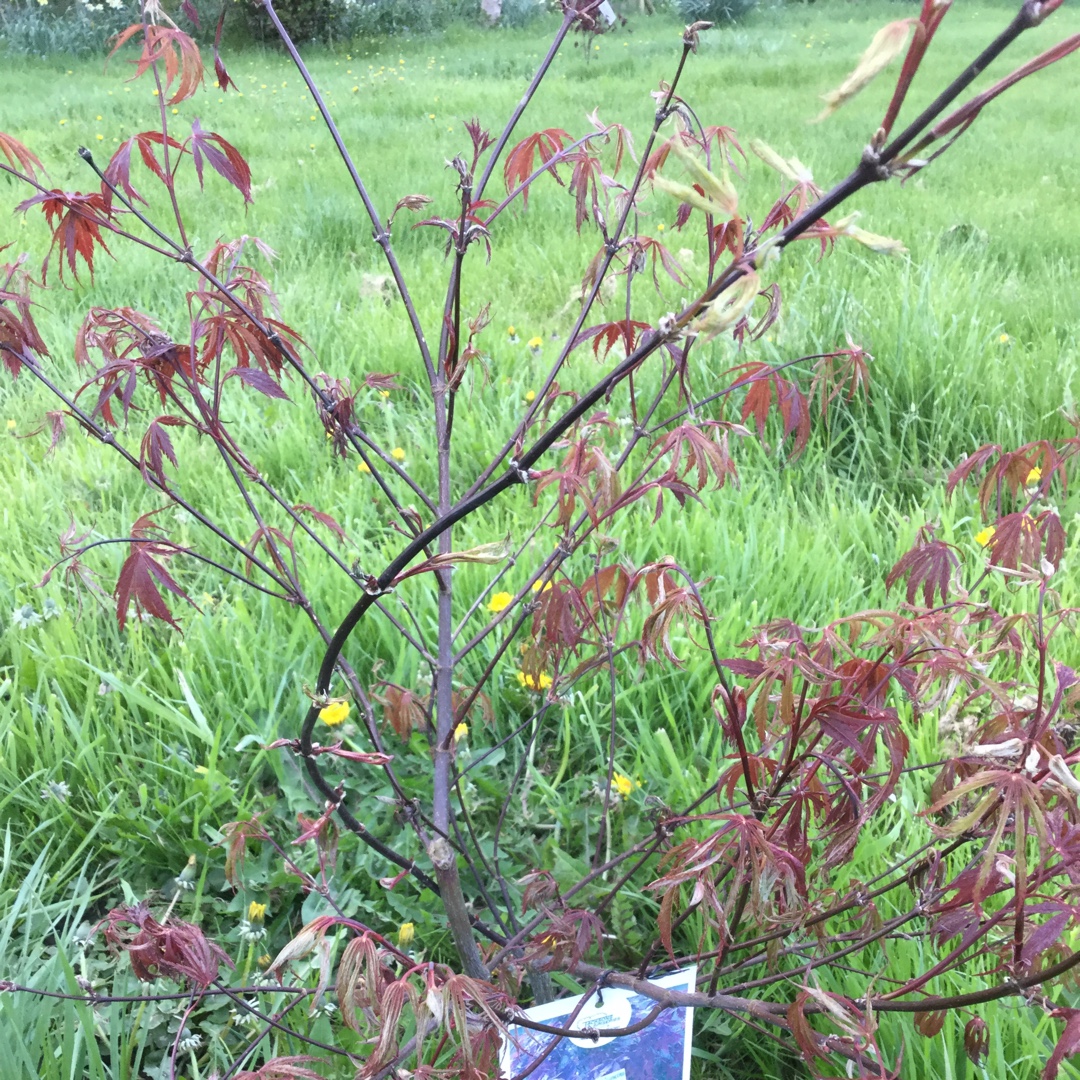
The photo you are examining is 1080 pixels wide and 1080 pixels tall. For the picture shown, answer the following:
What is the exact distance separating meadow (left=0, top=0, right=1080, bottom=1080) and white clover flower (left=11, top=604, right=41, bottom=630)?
0.07 ft

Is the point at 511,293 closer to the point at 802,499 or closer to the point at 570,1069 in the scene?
the point at 802,499

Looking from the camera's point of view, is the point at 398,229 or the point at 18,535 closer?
the point at 18,535

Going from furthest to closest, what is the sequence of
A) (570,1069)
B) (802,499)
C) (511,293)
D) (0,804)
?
1. (511,293)
2. (802,499)
3. (0,804)
4. (570,1069)

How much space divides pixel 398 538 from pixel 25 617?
2.18 ft

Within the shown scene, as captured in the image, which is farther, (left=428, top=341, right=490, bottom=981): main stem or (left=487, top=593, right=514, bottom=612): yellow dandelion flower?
(left=487, top=593, right=514, bottom=612): yellow dandelion flower

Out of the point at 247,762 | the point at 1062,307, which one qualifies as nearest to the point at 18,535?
the point at 247,762

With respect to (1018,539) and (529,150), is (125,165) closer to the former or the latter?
(529,150)

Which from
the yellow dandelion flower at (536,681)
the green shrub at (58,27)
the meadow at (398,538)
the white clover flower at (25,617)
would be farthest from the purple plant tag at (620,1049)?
the green shrub at (58,27)

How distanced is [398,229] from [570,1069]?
10.6 feet

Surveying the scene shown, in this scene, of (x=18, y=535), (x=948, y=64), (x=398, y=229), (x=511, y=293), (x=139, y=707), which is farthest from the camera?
(x=948, y=64)

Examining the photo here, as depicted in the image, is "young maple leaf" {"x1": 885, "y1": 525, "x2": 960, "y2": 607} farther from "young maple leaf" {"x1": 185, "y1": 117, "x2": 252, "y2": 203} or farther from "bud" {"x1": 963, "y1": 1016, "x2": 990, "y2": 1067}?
"young maple leaf" {"x1": 185, "y1": 117, "x2": 252, "y2": 203}

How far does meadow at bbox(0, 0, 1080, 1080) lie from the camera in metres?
1.12

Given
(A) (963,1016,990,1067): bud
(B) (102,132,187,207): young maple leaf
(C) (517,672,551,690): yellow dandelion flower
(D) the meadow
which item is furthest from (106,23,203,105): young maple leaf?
(A) (963,1016,990,1067): bud

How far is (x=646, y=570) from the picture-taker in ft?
2.75
